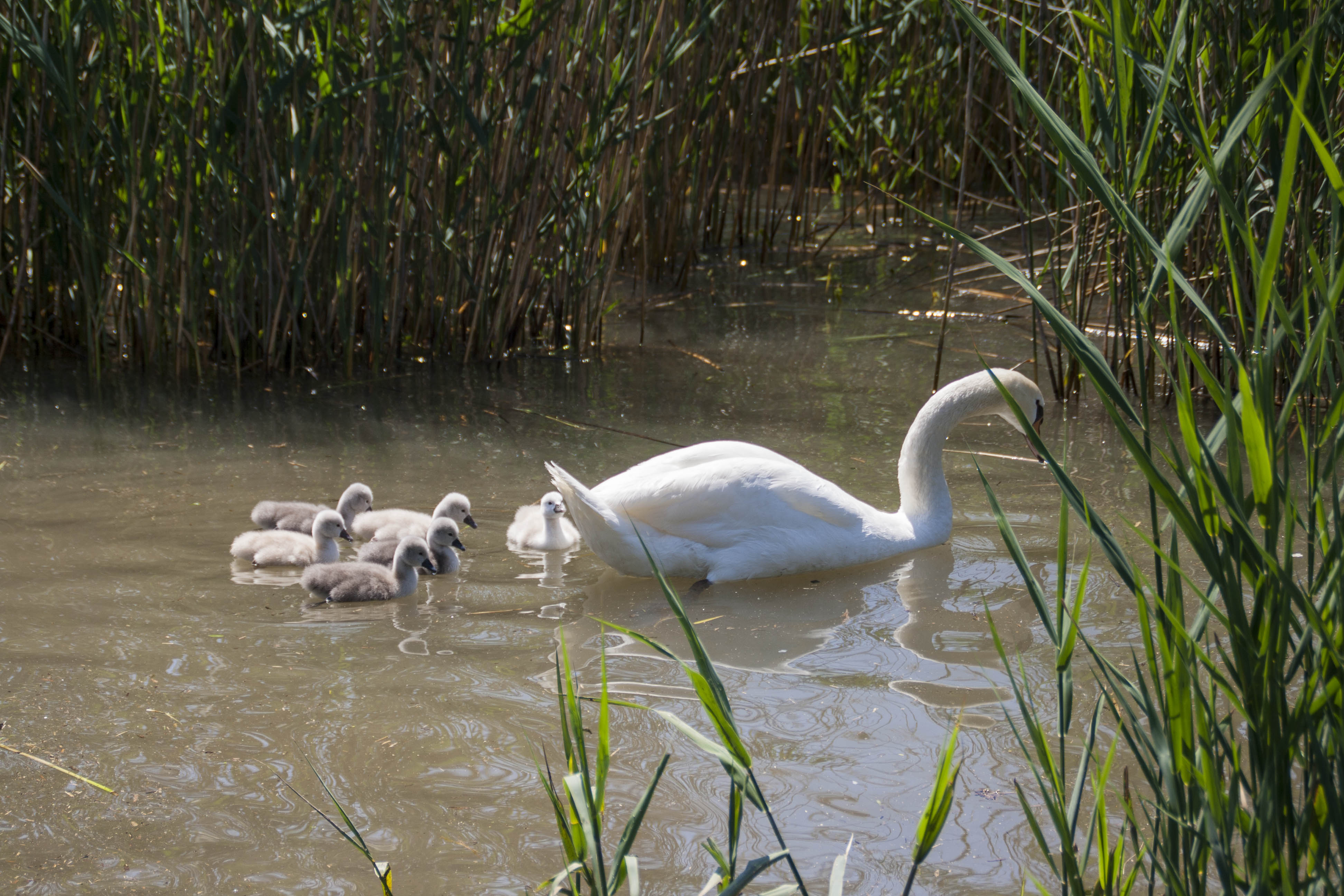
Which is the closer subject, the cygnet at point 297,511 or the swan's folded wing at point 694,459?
the swan's folded wing at point 694,459

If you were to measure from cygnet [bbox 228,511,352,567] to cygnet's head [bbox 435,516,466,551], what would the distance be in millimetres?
304

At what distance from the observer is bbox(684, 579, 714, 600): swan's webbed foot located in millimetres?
3777

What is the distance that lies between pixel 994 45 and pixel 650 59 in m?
5.27

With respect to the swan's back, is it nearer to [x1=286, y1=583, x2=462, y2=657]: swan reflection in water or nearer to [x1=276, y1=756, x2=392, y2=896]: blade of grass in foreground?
[x1=286, y1=583, x2=462, y2=657]: swan reflection in water

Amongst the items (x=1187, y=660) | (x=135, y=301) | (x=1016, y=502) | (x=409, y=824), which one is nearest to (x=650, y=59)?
(x=135, y=301)

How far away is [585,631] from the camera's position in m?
3.44

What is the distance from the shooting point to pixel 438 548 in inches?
149

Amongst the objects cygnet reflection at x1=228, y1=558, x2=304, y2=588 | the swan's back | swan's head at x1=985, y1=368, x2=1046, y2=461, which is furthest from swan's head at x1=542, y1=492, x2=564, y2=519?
swan's head at x1=985, y1=368, x2=1046, y2=461

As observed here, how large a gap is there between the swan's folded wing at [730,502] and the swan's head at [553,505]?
0.59 ft

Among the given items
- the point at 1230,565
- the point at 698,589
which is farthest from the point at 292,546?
the point at 1230,565

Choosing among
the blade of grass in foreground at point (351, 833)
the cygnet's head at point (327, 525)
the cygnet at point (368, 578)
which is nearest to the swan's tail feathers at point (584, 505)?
the cygnet at point (368, 578)

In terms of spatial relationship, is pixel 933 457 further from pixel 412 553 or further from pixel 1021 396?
pixel 412 553

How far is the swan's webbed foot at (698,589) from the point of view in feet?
12.4

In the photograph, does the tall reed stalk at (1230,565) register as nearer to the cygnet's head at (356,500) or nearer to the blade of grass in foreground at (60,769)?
the blade of grass in foreground at (60,769)
